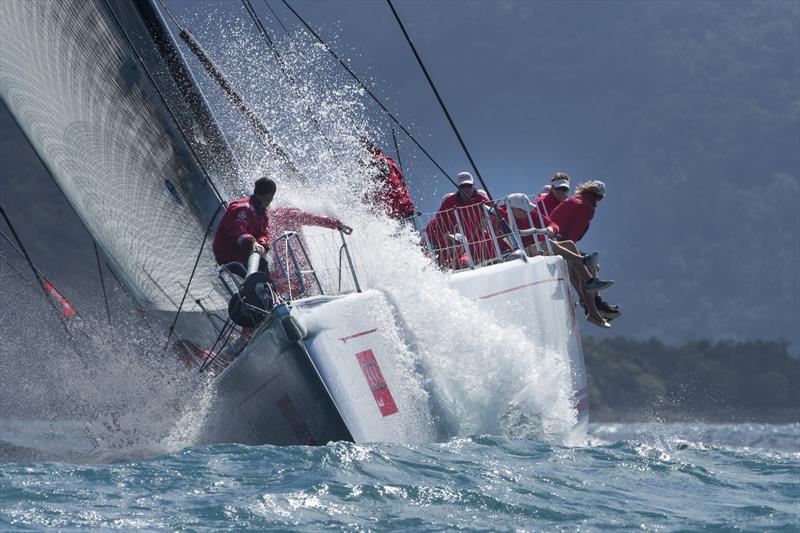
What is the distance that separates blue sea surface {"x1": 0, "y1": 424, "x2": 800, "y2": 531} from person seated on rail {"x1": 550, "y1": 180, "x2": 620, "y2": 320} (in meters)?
2.84

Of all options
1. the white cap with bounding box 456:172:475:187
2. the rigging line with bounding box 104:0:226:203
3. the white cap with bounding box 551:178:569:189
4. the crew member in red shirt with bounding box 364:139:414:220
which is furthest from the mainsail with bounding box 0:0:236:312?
the white cap with bounding box 551:178:569:189

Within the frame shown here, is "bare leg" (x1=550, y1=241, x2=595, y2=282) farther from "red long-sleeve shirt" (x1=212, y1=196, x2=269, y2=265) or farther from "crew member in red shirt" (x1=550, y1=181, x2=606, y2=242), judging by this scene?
"red long-sleeve shirt" (x1=212, y1=196, x2=269, y2=265)

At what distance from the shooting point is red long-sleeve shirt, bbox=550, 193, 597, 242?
28.1ft

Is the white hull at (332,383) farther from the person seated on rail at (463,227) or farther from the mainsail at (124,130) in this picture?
the person seated on rail at (463,227)

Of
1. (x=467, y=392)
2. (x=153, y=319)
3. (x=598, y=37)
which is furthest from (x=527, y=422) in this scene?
(x=598, y=37)

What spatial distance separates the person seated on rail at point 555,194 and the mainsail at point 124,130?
7.56ft

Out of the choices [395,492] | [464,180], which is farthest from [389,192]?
[395,492]

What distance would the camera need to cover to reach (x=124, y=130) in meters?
7.60

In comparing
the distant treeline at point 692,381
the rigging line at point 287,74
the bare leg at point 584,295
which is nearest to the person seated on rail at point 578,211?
the bare leg at point 584,295

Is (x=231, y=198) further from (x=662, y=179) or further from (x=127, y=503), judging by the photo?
(x=662, y=179)

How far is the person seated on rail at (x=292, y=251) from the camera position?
6.05m

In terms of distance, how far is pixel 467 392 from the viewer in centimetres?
641

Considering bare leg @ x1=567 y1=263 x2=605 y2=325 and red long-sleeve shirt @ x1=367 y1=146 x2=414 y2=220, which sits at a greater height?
red long-sleeve shirt @ x1=367 y1=146 x2=414 y2=220

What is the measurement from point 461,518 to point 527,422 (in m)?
2.57
